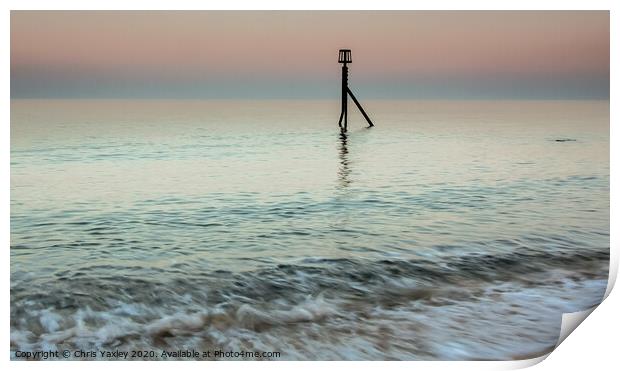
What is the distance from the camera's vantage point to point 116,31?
5316 millimetres

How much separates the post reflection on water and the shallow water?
0.07m

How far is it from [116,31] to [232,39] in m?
0.95

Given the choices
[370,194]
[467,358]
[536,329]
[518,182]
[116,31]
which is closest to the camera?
[467,358]

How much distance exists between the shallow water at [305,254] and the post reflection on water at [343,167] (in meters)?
0.07

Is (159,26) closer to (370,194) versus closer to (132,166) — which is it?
(370,194)

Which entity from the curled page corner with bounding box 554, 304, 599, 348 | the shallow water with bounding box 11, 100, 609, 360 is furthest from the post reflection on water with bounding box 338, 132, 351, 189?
the curled page corner with bounding box 554, 304, 599, 348

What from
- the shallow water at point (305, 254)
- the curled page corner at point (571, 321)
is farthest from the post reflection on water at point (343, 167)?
the curled page corner at point (571, 321)

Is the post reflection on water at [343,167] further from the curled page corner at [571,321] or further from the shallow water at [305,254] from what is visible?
the curled page corner at [571,321]

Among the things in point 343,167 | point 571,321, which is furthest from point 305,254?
point 343,167

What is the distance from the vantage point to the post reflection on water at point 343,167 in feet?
22.7

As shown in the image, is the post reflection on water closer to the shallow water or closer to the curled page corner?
the shallow water

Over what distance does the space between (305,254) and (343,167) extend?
13.7 ft

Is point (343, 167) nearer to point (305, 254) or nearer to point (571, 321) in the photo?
point (305, 254)
